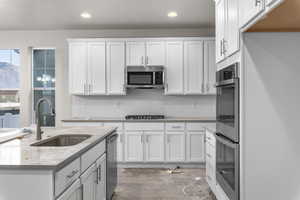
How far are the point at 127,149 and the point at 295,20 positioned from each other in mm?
3772

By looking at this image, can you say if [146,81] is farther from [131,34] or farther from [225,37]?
[225,37]

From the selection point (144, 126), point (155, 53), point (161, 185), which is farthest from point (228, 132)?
point (155, 53)

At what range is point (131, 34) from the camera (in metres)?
5.66

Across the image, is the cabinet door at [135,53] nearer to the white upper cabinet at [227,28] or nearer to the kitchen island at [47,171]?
the white upper cabinet at [227,28]

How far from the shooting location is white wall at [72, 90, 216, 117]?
557cm

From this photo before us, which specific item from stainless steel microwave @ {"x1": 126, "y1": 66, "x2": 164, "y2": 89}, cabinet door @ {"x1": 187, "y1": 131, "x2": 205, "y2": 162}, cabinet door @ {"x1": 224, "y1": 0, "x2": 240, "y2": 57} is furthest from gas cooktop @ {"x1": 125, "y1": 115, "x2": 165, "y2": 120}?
cabinet door @ {"x1": 224, "y1": 0, "x2": 240, "y2": 57}

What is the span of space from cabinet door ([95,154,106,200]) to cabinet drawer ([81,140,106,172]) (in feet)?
0.26

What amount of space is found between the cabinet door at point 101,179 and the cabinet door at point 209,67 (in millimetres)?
2978

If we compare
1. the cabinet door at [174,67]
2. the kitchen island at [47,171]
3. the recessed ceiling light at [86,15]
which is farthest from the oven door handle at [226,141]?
the recessed ceiling light at [86,15]

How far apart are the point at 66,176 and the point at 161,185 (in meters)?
2.46

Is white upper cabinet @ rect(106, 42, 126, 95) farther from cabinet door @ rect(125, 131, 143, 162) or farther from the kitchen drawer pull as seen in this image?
the kitchen drawer pull

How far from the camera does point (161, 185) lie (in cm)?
399

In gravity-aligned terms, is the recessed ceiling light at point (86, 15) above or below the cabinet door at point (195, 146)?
above

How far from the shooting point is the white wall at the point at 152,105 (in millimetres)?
5574
